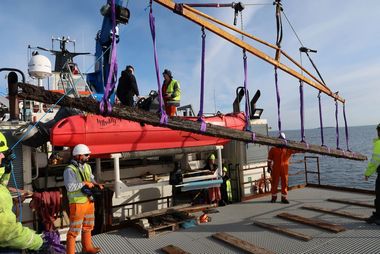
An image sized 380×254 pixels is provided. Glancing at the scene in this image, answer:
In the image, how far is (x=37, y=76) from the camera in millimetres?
9602

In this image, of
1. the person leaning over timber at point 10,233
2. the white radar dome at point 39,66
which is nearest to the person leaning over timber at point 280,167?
the person leaning over timber at point 10,233

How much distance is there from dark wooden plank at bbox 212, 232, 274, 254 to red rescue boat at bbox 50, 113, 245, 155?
2362 mm

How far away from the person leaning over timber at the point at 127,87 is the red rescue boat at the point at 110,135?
0.59 meters

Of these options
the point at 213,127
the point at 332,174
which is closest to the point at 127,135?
the point at 213,127

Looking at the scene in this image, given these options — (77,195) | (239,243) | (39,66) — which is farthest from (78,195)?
(39,66)

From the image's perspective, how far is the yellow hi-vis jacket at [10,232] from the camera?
2.12 m

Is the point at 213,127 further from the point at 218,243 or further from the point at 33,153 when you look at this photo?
the point at 33,153

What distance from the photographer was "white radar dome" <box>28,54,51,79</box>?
9352mm

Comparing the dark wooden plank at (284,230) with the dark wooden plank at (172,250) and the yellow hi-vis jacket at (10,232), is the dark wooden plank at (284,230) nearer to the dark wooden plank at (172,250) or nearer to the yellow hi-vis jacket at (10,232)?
the dark wooden plank at (172,250)

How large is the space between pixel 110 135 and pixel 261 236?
10.5ft

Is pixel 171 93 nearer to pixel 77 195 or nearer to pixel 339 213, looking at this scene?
pixel 77 195

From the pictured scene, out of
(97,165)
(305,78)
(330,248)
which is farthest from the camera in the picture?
(97,165)

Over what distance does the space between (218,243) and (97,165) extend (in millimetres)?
2878

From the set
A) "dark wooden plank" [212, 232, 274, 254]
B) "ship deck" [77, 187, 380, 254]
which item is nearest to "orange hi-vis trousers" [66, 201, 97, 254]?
"ship deck" [77, 187, 380, 254]
